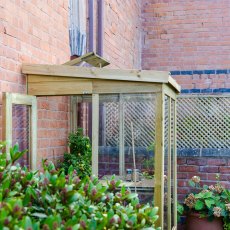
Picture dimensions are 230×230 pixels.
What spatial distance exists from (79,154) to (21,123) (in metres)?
1.08

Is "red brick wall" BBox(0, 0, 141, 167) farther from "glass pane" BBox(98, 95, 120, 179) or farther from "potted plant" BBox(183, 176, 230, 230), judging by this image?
"potted plant" BBox(183, 176, 230, 230)

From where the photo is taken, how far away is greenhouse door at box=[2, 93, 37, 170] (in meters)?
3.12

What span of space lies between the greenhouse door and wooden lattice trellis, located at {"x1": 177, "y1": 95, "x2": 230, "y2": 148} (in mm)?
3023

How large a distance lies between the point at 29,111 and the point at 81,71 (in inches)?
21.1

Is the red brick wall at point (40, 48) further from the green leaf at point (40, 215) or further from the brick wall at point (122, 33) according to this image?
the brick wall at point (122, 33)

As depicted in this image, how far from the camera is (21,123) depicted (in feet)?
11.1

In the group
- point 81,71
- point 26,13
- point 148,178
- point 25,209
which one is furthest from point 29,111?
point 25,209

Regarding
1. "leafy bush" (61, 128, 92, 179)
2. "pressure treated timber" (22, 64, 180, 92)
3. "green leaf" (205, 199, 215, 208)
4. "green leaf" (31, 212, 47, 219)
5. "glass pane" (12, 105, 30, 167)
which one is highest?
"pressure treated timber" (22, 64, 180, 92)

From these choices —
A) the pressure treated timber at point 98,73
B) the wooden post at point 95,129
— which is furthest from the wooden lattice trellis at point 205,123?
the pressure treated timber at point 98,73

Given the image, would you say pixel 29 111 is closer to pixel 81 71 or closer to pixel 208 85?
pixel 81 71

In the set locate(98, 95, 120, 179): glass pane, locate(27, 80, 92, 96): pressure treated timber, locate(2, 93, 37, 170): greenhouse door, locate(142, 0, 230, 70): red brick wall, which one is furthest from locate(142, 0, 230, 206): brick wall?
locate(2, 93, 37, 170): greenhouse door

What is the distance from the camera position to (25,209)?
196 centimetres

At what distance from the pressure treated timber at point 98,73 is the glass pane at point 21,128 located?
0.32 meters

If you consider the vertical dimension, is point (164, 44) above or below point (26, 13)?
above
